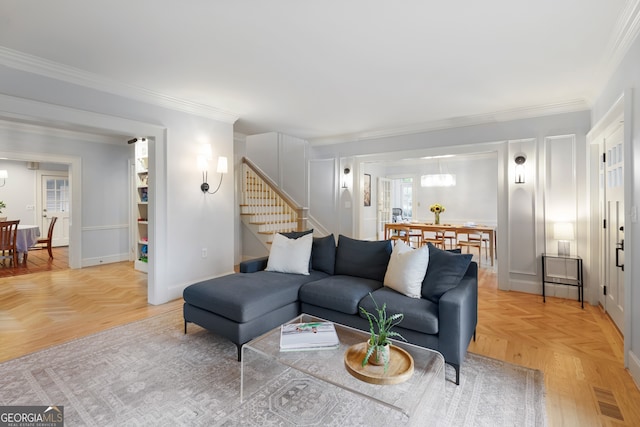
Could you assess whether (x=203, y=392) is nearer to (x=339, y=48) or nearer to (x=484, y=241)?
(x=339, y=48)

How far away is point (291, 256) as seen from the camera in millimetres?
3408

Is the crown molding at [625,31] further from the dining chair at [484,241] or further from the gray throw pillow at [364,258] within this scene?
the dining chair at [484,241]

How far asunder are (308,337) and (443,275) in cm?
120

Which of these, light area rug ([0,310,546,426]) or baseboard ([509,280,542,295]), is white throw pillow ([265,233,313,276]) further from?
baseboard ([509,280,542,295])

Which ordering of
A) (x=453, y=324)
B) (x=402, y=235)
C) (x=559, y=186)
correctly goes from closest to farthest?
(x=453, y=324)
(x=559, y=186)
(x=402, y=235)

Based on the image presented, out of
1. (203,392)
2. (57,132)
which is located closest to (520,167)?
(203,392)

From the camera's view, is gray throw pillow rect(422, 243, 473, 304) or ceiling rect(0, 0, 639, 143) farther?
gray throw pillow rect(422, 243, 473, 304)

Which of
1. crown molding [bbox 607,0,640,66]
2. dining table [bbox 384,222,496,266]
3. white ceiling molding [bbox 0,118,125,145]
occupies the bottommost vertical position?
dining table [bbox 384,222,496,266]

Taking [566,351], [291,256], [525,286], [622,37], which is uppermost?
[622,37]

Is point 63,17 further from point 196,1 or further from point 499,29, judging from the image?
point 499,29

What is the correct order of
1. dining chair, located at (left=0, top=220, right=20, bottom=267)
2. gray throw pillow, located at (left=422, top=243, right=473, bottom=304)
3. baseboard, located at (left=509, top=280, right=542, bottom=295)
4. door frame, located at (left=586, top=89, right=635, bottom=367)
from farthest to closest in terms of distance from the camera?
1. dining chair, located at (left=0, top=220, right=20, bottom=267)
2. baseboard, located at (left=509, top=280, right=542, bottom=295)
3. gray throw pillow, located at (left=422, top=243, right=473, bottom=304)
4. door frame, located at (left=586, top=89, right=635, bottom=367)

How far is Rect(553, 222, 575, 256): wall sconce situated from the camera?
3963 mm

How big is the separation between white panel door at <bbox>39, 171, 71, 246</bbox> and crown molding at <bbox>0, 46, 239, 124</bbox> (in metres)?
6.58

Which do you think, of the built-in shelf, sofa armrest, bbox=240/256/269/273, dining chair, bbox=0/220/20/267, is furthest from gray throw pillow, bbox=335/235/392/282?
dining chair, bbox=0/220/20/267
